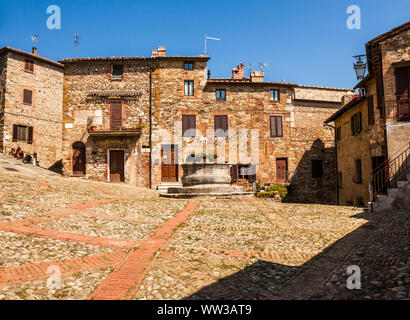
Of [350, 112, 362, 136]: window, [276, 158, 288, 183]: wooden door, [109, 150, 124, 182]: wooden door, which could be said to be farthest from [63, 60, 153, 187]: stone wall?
[350, 112, 362, 136]: window

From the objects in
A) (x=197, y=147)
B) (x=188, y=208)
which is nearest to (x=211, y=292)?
(x=188, y=208)

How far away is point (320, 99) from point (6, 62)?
2872 centimetres

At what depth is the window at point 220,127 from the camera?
2353 centimetres

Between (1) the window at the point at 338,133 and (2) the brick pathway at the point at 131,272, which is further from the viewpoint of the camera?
(1) the window at the point at 338,133

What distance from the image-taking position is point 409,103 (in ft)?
40.6

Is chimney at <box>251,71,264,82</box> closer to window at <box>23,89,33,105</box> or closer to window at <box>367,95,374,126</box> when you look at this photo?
window at <box>367,95,374,126</box>

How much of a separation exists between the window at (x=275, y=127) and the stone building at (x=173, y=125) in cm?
9

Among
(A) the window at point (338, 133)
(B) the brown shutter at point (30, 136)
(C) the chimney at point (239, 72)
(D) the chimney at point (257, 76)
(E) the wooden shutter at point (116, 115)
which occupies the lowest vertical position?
(A) the window at point (338, 133)

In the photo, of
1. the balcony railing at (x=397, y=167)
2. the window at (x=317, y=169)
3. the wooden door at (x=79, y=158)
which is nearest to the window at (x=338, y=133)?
the window at (x=317, y=169)

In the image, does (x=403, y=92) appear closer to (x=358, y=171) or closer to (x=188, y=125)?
(x=358, y=171)

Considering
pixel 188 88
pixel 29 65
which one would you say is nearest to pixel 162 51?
pixel 188 88

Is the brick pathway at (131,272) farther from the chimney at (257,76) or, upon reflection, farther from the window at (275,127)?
the chimney at (257,76)

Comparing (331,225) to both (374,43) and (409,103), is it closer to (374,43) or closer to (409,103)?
(409,103)

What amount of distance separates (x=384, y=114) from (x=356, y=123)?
4.16 m
